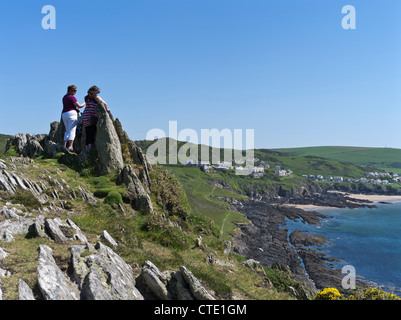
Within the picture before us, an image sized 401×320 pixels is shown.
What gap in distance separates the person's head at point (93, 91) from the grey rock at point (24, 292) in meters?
19.3

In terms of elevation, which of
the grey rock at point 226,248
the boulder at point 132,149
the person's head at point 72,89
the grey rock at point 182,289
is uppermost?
the person's head at point 72,89

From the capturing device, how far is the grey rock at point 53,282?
26.9 ft

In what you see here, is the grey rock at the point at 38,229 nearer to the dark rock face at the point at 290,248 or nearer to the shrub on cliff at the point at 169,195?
the shrub on cliff at the point at 169,195

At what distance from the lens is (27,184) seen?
18.6 meters

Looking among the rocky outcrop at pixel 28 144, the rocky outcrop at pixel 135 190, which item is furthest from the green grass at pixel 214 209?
the rocky outcrop at pixel 135 190

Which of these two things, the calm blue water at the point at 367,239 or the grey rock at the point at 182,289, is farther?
the calm blue water at the point at 367,239

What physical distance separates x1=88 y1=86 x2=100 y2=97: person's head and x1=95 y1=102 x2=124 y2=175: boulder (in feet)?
3.66

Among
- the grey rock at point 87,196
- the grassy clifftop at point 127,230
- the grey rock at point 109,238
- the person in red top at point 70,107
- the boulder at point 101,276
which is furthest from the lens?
the person in red top at point 70,107

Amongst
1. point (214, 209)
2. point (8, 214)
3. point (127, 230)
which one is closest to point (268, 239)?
point (214, 209)

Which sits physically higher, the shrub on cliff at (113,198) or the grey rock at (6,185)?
the grey rock at (6,185)

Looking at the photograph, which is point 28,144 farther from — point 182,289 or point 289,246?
point 289,246

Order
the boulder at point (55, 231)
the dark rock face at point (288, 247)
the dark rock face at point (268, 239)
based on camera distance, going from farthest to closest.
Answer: the dark rock face at point (268, 239)
the dark rock face at point (288, 247)
the boulder at point (55, 231)

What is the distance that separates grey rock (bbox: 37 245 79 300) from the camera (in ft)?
26.9
